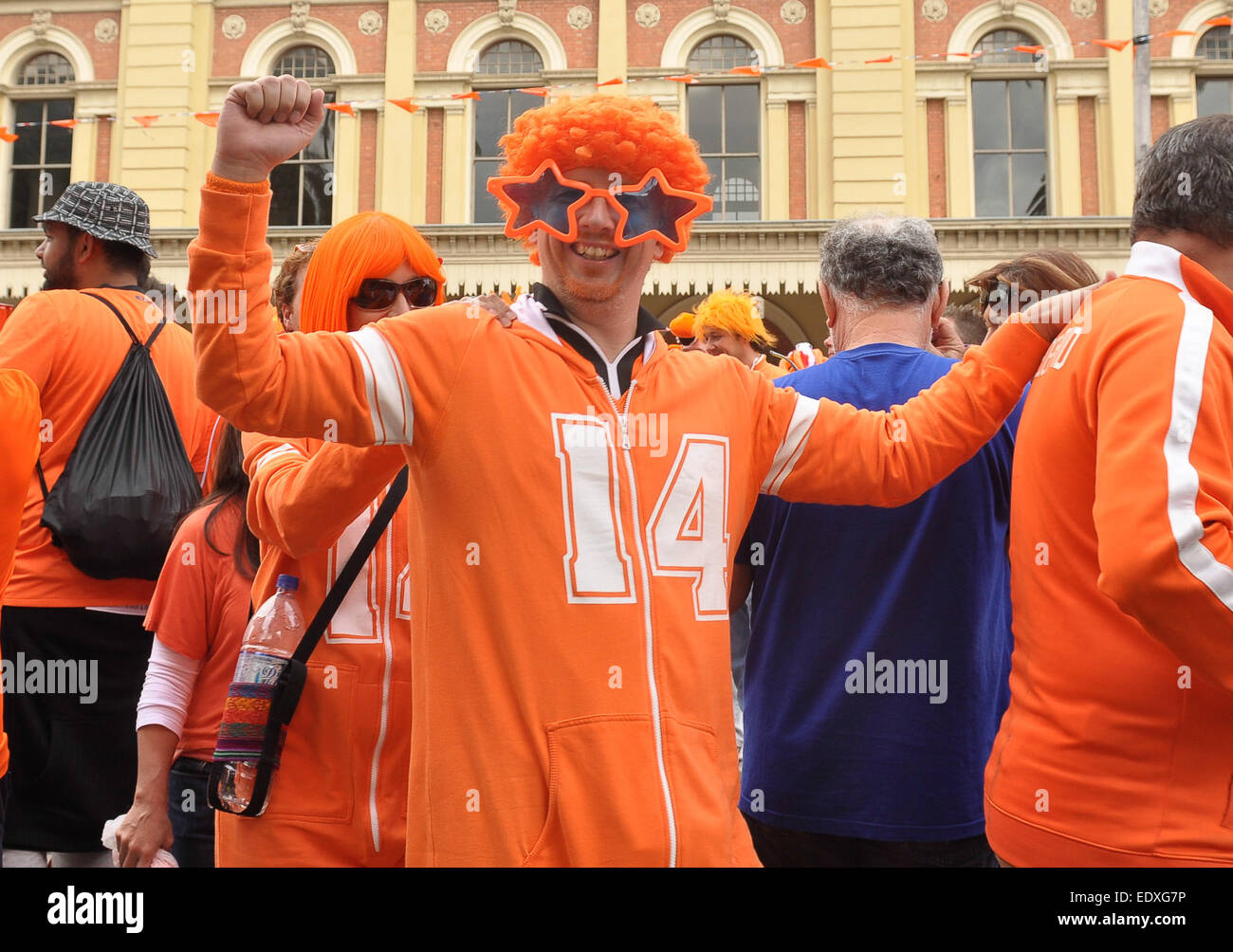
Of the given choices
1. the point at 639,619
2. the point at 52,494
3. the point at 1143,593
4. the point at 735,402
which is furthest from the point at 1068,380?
the point at 52,494

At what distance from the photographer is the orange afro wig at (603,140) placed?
2275 mm

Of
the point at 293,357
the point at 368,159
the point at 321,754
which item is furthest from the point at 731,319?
the point at 368,159

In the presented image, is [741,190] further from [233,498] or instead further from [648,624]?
[648,624]

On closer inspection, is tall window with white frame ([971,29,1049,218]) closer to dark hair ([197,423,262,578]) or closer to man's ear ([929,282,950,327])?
man's ear ([929,282,950,327])

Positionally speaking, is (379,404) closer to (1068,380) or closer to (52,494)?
(1068,380)

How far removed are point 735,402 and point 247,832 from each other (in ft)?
4.41

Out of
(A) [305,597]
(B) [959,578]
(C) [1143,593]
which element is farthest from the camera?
(B) [959,578]

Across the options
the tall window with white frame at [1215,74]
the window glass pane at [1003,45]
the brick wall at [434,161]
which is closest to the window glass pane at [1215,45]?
the tall window with white frame at [1215,74]

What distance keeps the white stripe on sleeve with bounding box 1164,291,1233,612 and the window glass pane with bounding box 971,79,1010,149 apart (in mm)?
17089

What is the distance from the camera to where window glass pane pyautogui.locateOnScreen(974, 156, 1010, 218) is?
57.9 feet

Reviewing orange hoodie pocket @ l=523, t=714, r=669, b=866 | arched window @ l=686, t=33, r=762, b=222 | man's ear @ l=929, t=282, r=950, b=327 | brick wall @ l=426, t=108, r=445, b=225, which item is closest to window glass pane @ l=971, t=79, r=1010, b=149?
arched window @ l=686, t=33, r=762, b=222

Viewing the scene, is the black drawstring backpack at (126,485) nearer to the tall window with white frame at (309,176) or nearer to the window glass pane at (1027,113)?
the tall window with white frame at (309,176)

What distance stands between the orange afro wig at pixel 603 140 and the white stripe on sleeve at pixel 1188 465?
974 mm
